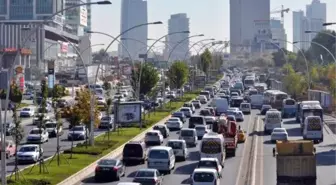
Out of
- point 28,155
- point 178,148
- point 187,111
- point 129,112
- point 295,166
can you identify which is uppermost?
point 129,112

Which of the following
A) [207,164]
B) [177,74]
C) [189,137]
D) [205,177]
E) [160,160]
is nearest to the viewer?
[205,177]

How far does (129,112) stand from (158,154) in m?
22.7

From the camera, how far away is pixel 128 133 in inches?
2347

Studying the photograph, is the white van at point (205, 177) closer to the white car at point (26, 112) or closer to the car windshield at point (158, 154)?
the car windshield at point (158, 154)

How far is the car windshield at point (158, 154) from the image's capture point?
39.1m

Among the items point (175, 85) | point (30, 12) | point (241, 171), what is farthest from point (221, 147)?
point (30, 12)

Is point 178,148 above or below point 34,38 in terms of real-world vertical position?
below

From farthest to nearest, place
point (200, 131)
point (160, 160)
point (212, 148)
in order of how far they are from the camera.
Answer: point (200, 131), point (212, 148), point (160, 160)

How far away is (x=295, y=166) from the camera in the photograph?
30750 mm

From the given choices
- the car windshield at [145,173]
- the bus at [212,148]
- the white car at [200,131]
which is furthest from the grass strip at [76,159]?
the bus at [212,148]

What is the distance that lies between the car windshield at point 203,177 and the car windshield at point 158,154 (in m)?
6.87

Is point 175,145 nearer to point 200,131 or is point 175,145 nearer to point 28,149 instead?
point 28,149

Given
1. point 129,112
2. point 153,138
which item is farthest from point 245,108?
point 153,138

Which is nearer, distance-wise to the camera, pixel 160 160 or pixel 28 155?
pixel 160 160
